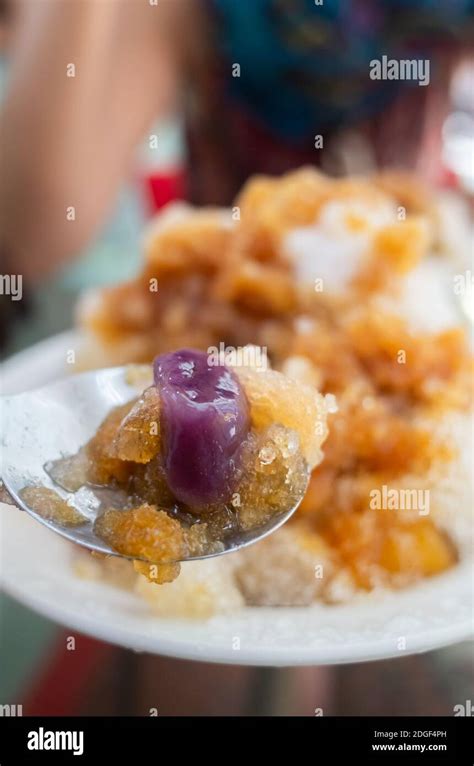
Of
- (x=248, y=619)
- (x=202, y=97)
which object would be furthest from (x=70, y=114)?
(x=248, y=619)

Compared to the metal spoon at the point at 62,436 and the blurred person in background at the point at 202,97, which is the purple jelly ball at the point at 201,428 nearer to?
the metal spoon at the point at 62,436

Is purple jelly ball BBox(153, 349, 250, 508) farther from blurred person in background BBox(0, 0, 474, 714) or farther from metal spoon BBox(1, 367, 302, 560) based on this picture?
blurred person in background BBox(0, 0, 474, 714)

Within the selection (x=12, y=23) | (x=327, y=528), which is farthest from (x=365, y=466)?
(x=12, y=23)

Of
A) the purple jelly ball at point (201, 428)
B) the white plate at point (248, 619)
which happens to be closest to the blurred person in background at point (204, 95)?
the white plate at point (248, 619)

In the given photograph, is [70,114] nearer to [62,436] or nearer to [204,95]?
[204,95]

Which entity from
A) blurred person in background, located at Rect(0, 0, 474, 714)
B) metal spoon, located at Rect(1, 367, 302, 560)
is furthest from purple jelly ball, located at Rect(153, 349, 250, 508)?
blurred person in background, located at Rect(0, 0, 474, 714)
